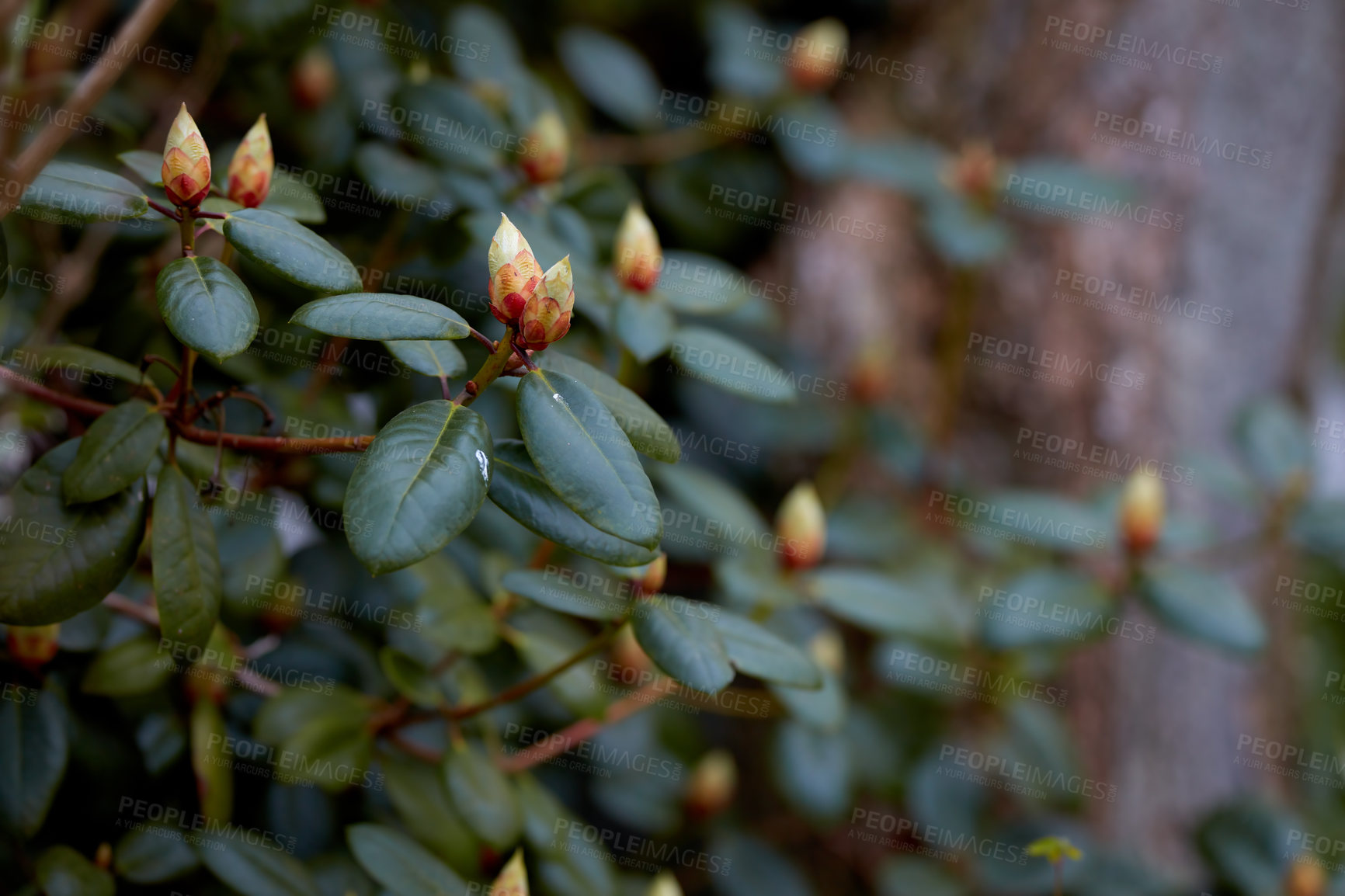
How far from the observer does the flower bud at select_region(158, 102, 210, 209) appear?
0.71 metres

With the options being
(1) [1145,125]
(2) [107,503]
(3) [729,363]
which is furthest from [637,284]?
(1) [1145,125]

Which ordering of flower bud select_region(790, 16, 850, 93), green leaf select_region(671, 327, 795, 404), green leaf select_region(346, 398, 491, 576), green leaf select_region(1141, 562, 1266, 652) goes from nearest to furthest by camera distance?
green leaf select_region(346, 398, 491, 576) < green leaf select_region(671, 327, 795, 404) < green leaf select_region(1141, 562, 1266, 652) < flower bud select_region(790, 16, 850, 93)

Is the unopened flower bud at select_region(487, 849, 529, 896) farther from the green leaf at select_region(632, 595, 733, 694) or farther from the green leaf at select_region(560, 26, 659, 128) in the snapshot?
the green leaf at select_region(560, 26, 659, 128)

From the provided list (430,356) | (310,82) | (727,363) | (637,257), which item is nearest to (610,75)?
(310,82)

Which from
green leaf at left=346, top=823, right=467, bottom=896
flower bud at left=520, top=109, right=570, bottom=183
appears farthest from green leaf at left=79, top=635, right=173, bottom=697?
flower bud at left=520, top=109, right=570, bottom=183

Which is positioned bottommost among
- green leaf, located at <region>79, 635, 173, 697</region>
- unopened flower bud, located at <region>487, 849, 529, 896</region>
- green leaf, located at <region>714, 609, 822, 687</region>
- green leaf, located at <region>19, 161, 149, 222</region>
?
green leaf, located at <region>79, 635, 173, 697</region>

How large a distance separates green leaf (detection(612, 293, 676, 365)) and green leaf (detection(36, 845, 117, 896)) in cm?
66

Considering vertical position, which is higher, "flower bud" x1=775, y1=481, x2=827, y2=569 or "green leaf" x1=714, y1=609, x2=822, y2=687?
"green leaf" x1=714, y1=609, x2=822, y2=687

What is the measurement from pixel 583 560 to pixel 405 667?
519mm

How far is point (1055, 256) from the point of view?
1962 mm

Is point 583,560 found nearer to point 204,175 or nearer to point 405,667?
point 405,667

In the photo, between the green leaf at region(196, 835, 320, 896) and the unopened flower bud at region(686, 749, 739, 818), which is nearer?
the green leaf at region(196, 835, 320, 896)

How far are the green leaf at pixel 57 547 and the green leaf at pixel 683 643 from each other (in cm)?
43

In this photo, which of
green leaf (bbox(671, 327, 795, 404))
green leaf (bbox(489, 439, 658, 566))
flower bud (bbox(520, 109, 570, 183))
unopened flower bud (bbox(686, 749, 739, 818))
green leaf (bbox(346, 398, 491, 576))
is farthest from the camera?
unopened flower bud (bbox(686, 749, 739, 818))
